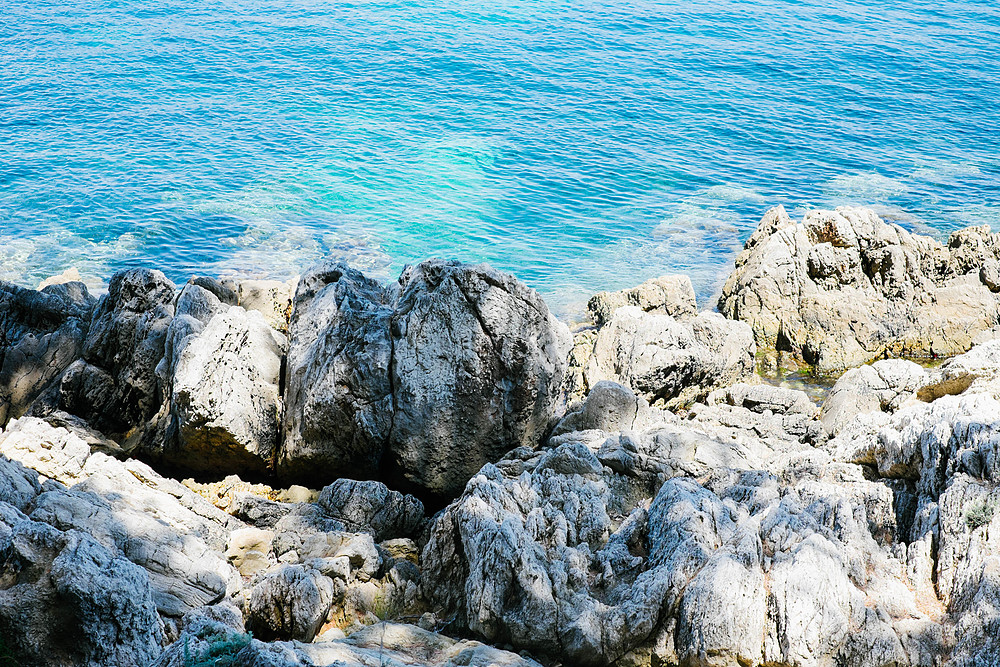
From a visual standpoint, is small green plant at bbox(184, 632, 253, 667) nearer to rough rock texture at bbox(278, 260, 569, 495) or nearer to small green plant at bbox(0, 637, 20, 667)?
small green plant at bbox(0, 637, 20, 667)

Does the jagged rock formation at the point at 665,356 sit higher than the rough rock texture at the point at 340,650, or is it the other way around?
the rough rock texture at the point at 340,650

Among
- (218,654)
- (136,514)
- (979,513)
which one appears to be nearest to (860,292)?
(979,513)

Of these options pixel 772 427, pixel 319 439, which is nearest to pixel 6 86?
pixel 319 439

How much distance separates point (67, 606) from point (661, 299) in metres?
13.5

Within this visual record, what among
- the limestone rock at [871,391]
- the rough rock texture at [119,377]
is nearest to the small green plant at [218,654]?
the rough rock texture at [119,377]

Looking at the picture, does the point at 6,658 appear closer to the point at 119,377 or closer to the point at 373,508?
the point at 373,508

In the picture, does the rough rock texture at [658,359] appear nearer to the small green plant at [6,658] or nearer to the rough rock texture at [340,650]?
the rough rock texture at [340,650]

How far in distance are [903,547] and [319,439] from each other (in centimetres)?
647

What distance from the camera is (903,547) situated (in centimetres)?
703

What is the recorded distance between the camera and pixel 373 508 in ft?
30.1

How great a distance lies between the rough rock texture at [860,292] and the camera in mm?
16625

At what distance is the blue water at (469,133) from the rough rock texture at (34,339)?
8087 millimetres

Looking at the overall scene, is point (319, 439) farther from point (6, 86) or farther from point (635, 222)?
point (6, 86)

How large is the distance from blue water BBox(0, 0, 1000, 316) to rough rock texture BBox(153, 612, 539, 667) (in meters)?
13.6
